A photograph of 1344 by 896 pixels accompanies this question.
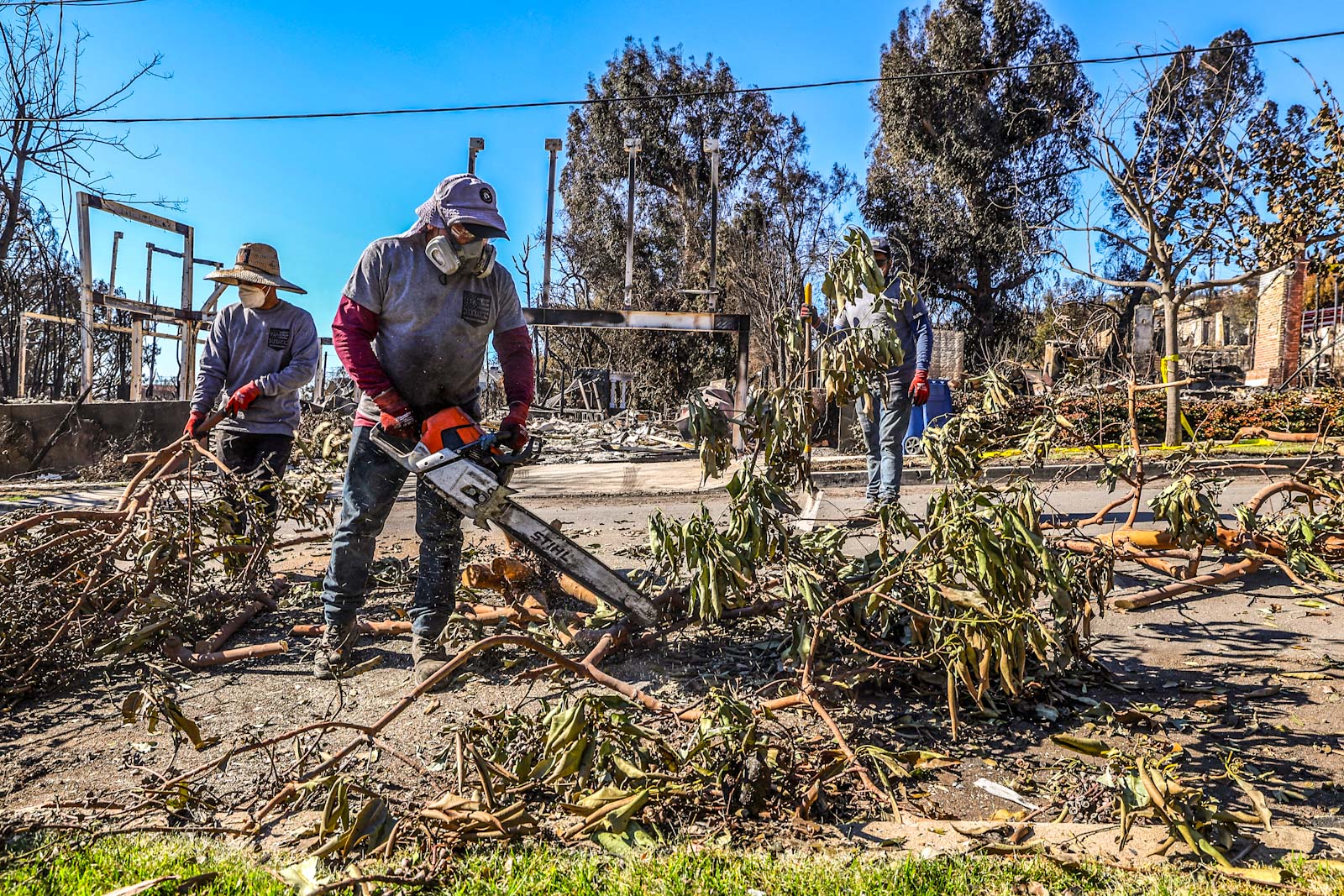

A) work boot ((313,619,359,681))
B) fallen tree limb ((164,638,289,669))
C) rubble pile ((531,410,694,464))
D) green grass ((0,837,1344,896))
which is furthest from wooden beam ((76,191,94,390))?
green grass ((0,837,1344,896))

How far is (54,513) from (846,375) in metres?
3.58

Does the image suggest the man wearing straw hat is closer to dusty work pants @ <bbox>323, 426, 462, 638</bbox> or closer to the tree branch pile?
the tree branch pile

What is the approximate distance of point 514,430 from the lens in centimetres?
314

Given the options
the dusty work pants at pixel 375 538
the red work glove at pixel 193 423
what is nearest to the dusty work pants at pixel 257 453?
the red work glove at pixel 193 423

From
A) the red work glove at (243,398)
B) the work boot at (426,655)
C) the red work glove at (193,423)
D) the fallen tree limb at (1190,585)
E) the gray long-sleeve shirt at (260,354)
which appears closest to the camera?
the work boot at (426,655)

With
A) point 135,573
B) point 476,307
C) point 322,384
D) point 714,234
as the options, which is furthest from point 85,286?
point 714,234

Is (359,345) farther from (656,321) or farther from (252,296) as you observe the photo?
(656,321)

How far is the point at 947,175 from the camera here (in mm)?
24312

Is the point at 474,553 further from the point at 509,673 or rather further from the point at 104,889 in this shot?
the point at 104,889

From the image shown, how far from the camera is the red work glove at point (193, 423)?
4008 mm

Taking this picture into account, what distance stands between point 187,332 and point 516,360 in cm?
1139

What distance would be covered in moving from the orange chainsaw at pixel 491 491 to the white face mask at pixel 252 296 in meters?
2.04

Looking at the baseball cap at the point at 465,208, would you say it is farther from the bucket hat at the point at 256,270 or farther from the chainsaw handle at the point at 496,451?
the bucket hat at the point at 256,270

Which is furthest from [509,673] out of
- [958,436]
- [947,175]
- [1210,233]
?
[947,175]
